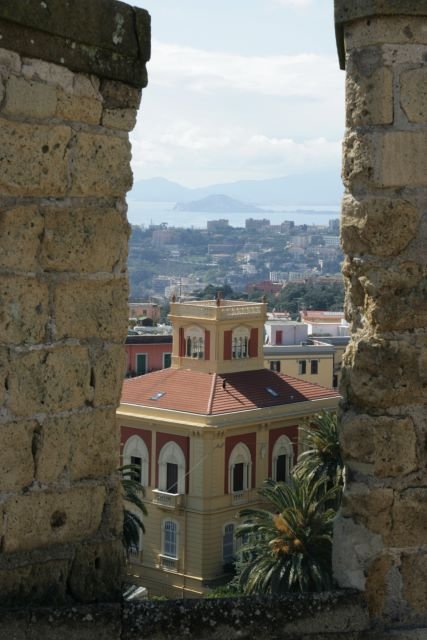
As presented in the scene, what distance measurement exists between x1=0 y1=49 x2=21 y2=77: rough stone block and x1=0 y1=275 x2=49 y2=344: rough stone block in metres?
0.51

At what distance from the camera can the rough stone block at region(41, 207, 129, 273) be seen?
325 cm

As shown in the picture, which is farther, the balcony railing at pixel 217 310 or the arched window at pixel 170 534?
the balcony railing at pixel 217 310

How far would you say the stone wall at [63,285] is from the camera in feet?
10.4

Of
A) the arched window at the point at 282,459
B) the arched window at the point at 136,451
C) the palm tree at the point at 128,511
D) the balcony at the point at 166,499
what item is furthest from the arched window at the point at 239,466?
the palm tree at the point at 128,511

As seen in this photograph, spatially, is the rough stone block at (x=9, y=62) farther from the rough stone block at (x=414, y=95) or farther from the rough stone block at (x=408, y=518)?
the rough stone block at (x=408, y=518)

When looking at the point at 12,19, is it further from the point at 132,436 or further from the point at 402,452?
the point at 132,436

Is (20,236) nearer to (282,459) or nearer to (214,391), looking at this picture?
(282,459)

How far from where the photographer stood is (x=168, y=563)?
34812 millimetres

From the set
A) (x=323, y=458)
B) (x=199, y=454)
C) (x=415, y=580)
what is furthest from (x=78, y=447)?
(x=199, y=454)

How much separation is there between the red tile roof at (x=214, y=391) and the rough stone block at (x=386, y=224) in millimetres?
33228

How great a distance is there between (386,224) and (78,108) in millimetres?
978

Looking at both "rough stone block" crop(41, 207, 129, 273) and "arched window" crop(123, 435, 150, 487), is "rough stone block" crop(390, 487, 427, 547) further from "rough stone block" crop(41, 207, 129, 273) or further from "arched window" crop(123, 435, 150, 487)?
"arched window" crop(123, 435, 150, 487)

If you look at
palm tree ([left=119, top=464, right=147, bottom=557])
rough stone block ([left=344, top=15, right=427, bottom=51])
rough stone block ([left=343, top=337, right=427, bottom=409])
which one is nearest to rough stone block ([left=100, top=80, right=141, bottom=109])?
rough stone block ([left=344, top=15, right=427, bottom=51])

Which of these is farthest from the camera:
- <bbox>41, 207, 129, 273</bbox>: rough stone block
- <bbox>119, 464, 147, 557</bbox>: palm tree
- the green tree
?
the green tree
